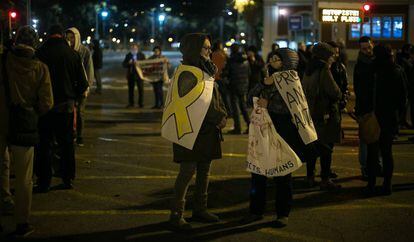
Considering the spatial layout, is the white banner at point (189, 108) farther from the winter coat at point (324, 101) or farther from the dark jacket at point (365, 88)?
the dark jacket at point (365, 88)

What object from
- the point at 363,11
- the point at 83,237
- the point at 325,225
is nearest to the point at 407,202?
the point at 325,225

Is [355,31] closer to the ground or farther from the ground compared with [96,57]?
farther from the ground

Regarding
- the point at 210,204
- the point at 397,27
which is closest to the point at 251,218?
the point at 210,204

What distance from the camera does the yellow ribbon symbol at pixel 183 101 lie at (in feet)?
21.2

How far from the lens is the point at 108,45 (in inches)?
3996

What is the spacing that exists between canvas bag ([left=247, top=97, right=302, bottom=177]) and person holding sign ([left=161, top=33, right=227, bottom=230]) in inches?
15.1

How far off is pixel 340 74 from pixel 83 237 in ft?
13.8

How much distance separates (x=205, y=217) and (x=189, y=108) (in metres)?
1.17

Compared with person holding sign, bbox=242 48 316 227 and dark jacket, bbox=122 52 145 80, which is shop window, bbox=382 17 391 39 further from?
person holding sign, bbox=242 48 316 227

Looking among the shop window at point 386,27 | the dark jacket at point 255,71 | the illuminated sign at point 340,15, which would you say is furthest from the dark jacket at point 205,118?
the shop window at point 386,27

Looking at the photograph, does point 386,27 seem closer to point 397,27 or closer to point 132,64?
point 397,27

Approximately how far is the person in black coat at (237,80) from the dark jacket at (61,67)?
5.86 meters

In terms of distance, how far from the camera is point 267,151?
6684 millimetres

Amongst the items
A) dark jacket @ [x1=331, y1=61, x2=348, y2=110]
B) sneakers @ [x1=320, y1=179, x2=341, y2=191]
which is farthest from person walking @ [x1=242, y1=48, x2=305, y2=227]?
dark jacket @ [x1=331, y1=61, x2=348, y2=110]
